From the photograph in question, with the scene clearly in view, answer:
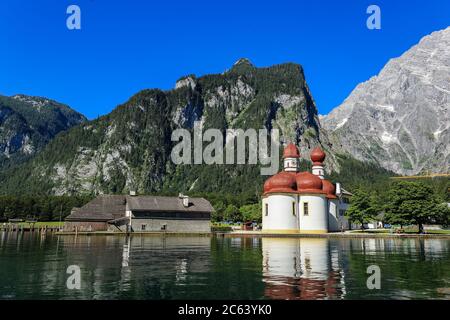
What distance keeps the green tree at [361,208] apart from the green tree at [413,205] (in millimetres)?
6488

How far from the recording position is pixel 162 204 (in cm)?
9094

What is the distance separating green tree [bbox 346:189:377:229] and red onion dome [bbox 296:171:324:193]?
9180mm

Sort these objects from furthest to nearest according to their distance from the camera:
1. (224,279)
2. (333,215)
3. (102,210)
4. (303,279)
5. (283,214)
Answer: (102,210) < (333,215) < (283,214) < (224,279) < (303,279)

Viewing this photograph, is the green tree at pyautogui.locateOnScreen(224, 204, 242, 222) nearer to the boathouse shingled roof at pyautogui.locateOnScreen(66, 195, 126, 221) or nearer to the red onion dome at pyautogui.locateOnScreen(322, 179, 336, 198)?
the boathouse shingled roof at pyautogui.locateOnScreen(66, 195, 126, 221)

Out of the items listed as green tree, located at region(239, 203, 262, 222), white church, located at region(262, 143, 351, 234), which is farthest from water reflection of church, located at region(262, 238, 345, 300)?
green tree, located at region(239, 203, 262, 222)

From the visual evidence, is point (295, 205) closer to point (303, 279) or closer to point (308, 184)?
point (308, 184)

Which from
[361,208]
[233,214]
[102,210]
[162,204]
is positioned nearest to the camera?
[361,208]

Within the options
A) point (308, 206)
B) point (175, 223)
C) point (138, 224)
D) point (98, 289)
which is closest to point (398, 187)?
point (308, 206)

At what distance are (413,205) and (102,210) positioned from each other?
6293cm

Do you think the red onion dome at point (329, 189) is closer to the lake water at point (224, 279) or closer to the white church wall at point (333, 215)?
the white church wall at point (333, 215)

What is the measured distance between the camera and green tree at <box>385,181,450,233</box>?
73.6 metres

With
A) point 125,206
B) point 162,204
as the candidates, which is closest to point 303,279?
point 162,204

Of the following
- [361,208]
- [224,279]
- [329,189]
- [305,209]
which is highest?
[329,189]
